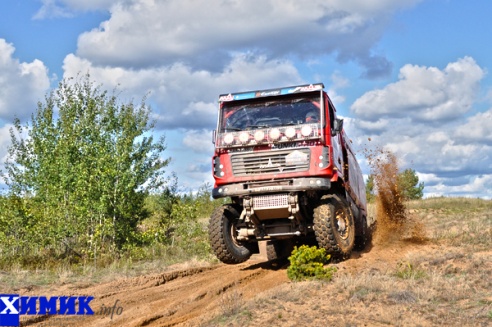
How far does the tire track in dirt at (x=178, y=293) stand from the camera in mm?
9797

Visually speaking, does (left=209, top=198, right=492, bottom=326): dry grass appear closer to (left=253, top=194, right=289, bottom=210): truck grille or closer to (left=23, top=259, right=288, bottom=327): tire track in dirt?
(left=23, top=259, right=288, bottom=327): tire track in dirt

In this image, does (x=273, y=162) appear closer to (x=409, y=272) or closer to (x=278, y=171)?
(x=278, y=171)

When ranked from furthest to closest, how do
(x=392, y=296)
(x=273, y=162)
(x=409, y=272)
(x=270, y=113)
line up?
(x=270, y=113), (x=273, y=162), (x=409, y=272), (x=392, y=296)

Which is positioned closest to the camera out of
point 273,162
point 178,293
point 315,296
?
point 315,296

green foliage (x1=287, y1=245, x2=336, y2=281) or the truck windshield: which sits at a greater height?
the truck windshield

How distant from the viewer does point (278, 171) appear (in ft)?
42.8

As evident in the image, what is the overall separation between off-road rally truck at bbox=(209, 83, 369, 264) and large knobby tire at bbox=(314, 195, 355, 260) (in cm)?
2

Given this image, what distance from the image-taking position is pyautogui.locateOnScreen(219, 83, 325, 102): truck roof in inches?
534

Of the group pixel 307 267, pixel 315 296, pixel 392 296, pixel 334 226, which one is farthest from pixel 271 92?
pixel 392 296

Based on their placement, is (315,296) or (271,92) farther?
(271,92)

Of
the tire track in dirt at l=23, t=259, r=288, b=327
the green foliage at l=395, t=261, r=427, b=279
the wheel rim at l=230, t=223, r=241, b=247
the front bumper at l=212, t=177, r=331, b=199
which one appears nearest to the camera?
the tire track in dirt at l=23, t=259, r=288, b=327

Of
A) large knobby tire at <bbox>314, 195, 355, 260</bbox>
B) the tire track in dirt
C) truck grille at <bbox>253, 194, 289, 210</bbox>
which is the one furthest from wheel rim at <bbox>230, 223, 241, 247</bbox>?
large knobby tire at <bbox>314, 195, 355, 260</bbox>

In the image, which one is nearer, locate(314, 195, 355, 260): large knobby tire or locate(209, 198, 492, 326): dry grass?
locate(209, 198, 492, 326): dry grass

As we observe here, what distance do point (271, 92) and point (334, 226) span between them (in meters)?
3.38
